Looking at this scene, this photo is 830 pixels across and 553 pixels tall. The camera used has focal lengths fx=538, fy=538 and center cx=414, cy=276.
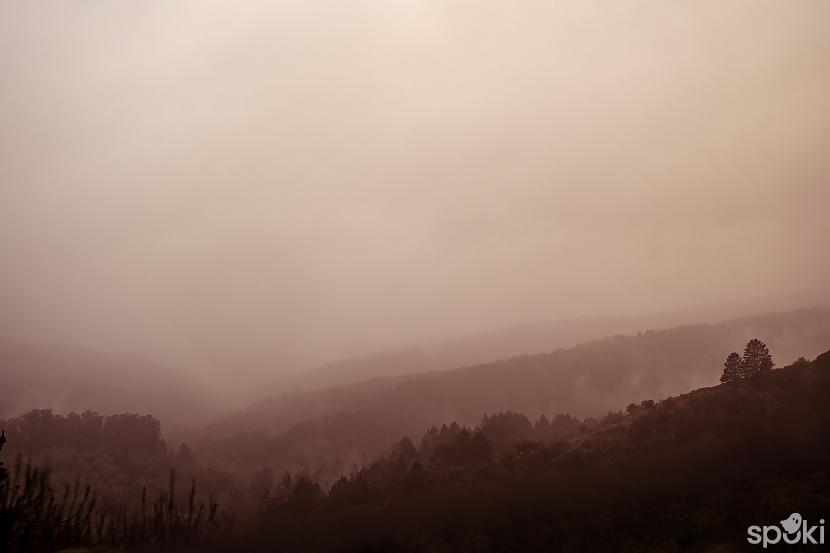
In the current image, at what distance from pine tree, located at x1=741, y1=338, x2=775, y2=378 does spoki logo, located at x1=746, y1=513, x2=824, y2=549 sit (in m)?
71.5

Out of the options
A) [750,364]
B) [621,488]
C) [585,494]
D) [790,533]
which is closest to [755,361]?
[750,364]

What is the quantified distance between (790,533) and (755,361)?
252ft

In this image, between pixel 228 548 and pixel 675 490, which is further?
pixel 228 548

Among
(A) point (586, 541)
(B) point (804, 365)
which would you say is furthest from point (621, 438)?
(A) point (586, 541)

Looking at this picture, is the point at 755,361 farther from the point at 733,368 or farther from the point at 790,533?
the point at 790,533

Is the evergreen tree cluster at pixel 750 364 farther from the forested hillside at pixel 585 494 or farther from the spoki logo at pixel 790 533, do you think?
the spoki logo at pixel 790 533

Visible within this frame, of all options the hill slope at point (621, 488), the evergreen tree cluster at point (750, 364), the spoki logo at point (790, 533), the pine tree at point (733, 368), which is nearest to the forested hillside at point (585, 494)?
the hill slope at point (621, 488)

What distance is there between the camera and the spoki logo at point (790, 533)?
161ft

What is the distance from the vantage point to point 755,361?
11700cm

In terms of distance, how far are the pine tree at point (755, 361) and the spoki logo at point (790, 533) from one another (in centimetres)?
7148

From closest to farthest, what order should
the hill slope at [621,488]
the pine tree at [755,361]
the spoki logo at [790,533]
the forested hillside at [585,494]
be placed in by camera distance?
the spoki logo at [790,533] → the hill slope at [621,488] → the forested hillside at [585,494] → the pine tree at [755,361]

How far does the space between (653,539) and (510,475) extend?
5088cm

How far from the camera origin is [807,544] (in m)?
48.2

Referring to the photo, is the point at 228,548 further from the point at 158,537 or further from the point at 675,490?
the point at 675,490
